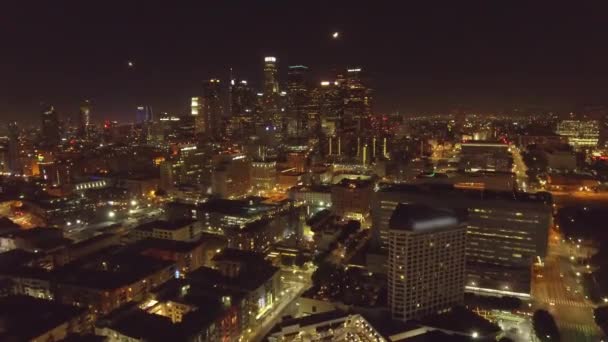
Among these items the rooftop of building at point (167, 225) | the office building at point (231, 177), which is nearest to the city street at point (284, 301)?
the rooftop of building at point (167, 225)

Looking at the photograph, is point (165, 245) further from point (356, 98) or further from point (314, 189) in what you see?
point (356, 98)

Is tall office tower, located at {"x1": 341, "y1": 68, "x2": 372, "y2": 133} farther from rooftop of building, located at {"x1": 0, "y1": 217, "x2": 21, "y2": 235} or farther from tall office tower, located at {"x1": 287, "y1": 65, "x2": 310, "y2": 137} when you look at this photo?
rooftop of building, located at {"x1": 0, "y1": 217, "x2": 21, "y2": 235}

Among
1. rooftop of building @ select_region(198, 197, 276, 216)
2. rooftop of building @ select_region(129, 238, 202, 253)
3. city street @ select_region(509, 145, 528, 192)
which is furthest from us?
city street @ select_region(509, 145, 528, 192)

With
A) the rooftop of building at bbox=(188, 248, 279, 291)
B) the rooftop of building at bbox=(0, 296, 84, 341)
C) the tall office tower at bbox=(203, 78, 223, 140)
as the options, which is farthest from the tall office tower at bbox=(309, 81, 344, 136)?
the rooftop of building at bbox=(0, 296, 84, 341)

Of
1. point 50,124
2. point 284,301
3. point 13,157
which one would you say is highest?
point 50,124

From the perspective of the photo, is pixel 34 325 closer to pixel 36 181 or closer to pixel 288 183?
pixel 288 183

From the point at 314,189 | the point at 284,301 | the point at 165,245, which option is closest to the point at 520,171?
the point at 314,189
